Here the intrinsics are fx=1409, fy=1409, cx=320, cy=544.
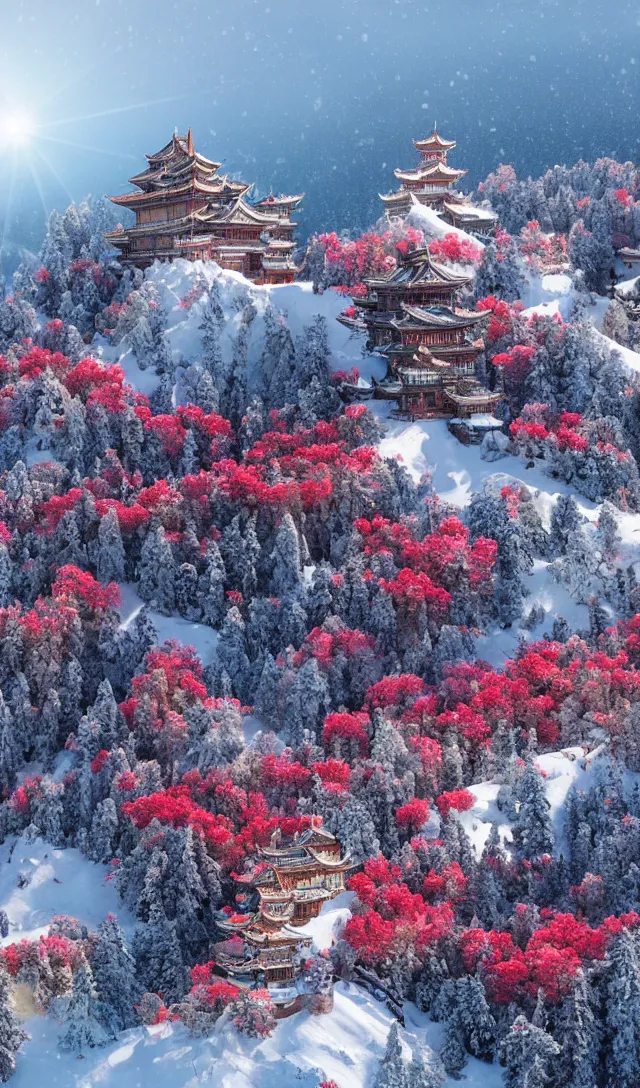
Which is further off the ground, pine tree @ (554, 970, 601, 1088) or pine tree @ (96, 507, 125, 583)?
pine tree @ (96, 507, 125, 583)

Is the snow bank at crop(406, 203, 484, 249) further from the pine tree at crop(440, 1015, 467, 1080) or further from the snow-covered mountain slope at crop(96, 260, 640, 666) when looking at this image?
the pine tree at crop(440, 1015, 467, 1080)

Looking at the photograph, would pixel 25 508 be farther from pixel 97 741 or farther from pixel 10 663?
pixel 97 741

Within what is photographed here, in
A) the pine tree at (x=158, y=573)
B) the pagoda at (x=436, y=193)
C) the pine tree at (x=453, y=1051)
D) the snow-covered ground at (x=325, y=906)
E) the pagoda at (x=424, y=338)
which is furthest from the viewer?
the pagoda at (x=436, y=193)

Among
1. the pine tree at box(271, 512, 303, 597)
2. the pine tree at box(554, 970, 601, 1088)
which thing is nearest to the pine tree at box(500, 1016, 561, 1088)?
the pine tree at box(554, 970, 601, 1088)

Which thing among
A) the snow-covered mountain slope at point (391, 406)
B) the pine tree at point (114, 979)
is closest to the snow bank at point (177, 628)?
the snow-covered mountain slope at point (391, 406)

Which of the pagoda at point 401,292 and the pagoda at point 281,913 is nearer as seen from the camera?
the pagoda at point 281,913

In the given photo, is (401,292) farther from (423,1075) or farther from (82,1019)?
(423,1075)

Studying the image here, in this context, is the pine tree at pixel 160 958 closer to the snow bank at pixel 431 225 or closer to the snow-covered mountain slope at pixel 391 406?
the snow-covered mountain slope at pixel 391 406
